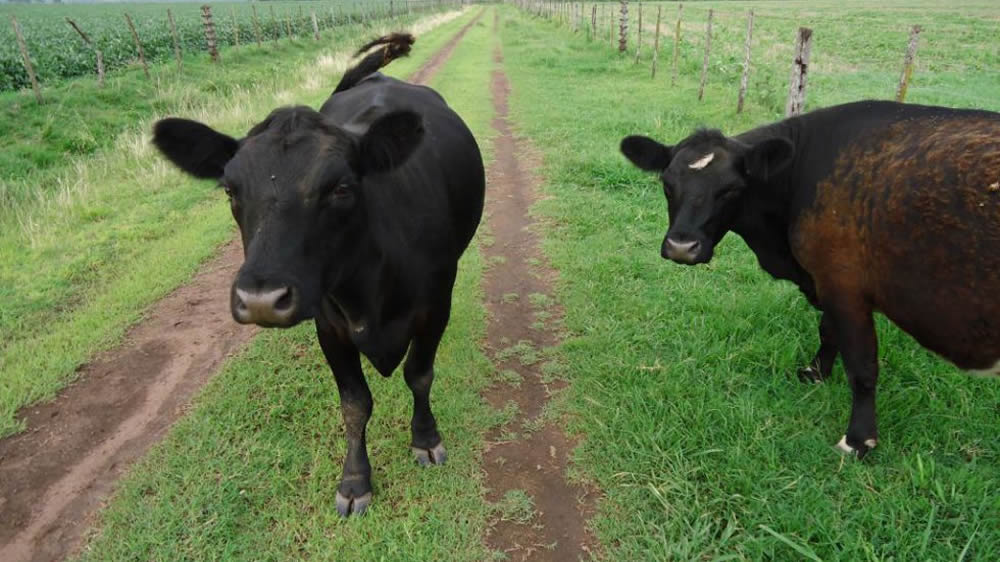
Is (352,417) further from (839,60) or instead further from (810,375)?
(839,60)

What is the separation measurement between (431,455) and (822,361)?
2633mm

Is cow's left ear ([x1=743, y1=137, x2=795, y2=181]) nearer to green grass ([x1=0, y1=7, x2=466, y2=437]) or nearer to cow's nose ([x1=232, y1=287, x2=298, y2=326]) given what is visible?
cow's nose ([x1=232, y1=287, x2=298, y2=326])

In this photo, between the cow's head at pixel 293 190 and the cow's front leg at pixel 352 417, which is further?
the cow's front leg at pixel 352 417

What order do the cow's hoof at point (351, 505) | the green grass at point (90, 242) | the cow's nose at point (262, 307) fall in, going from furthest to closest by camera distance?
the green grass at point (90, 242) < the cow's hoof at point (351, 505) < the cow's nose at point (262, 307)

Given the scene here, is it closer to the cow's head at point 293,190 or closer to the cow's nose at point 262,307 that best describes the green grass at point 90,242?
the cow's head at point 293,190

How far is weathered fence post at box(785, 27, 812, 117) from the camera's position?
7.72m

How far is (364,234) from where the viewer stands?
2564 millimetres

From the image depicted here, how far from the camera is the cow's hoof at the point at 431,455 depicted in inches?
133

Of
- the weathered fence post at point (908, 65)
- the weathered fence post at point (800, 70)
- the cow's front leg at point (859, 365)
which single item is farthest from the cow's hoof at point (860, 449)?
the weathered fence post at point (800, 70)

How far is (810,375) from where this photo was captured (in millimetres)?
3893

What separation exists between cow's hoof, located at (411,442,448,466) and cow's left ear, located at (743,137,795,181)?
8.05 ft

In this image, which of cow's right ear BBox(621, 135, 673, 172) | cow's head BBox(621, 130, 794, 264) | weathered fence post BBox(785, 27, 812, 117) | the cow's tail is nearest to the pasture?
cow's head BBox(621, 130, 794, 264)

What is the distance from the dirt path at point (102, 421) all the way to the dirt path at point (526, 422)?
6.81ft

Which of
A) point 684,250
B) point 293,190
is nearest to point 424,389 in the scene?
point 293,190
